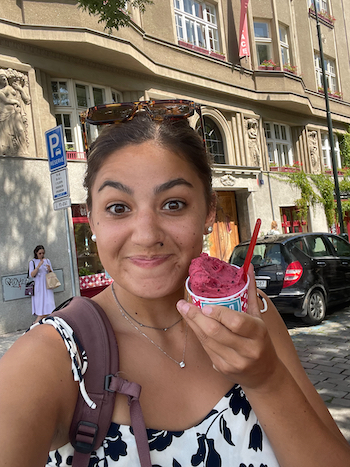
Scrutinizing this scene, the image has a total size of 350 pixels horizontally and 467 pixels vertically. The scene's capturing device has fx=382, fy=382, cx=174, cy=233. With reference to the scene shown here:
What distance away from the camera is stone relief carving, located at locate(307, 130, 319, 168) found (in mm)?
20539

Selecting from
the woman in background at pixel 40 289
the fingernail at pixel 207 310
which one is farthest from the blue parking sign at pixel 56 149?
the fingernail at pixel 207 310

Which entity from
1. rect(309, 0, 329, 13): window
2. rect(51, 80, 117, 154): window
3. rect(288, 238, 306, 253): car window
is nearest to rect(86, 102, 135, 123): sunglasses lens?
rect(288, 238, 306, 253): car window

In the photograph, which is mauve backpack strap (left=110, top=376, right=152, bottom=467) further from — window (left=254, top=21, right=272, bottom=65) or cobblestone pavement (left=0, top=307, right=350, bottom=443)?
window (left=254, top=21, right=272, bottom=65)

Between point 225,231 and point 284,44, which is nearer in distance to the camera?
point 225,231

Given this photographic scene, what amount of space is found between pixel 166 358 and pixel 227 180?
14.8 m

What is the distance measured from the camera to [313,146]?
68.1ft

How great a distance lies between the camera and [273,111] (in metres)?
18.8

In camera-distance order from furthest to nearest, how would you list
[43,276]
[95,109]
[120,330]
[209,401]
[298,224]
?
1. [298,224]
2. [43,276]
3. [95,109]
4. [120,330]
5. [209,401]

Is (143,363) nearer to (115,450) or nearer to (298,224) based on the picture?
(115,450)

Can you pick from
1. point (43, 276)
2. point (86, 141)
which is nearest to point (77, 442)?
point (86, 141)

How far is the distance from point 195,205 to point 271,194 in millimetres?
17033

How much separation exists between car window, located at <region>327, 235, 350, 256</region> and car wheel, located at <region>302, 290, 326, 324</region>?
52.5 inches

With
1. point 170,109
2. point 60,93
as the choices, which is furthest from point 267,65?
point 170,109

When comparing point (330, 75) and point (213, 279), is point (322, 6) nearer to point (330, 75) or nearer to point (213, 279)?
point (330, 75)
